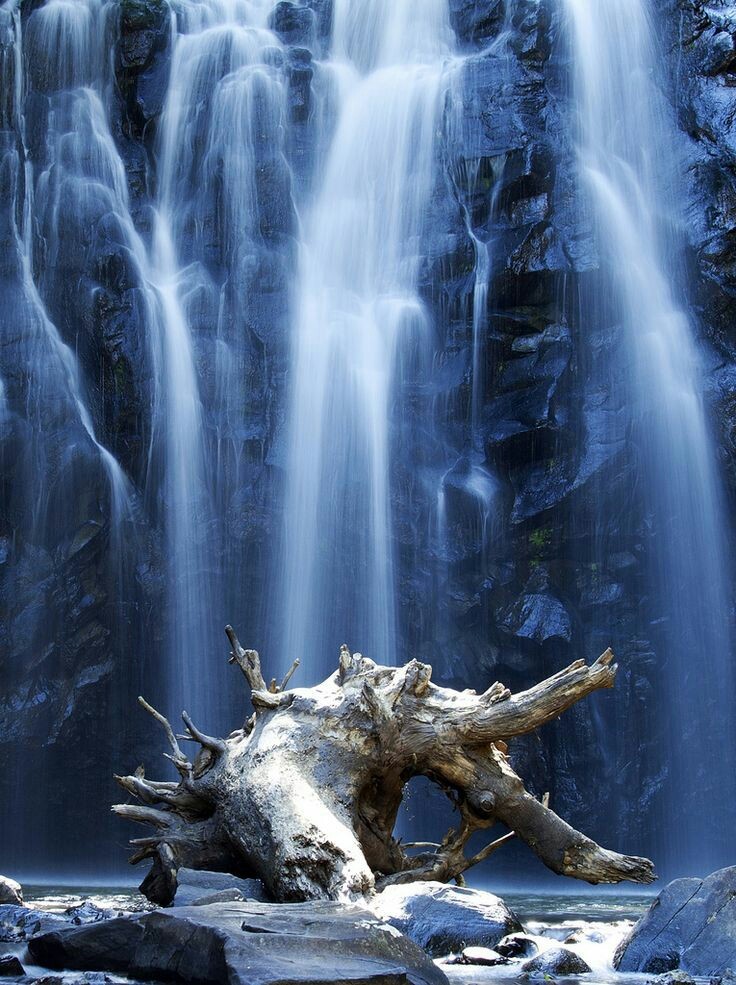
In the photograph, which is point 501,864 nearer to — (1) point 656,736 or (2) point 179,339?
(1) point 656,736

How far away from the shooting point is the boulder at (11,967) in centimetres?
429

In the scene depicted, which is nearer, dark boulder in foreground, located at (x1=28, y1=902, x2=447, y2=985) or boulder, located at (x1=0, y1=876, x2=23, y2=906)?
dark boulder in foreground, located at (x1=28, y1=902, x2=447, y2=985)

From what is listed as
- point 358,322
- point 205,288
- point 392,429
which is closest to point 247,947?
point 392,429

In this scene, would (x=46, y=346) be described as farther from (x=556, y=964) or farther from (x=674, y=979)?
(x=674, y=979)

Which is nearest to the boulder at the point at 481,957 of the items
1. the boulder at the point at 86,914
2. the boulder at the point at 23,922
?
the boulder at the point at 23,922

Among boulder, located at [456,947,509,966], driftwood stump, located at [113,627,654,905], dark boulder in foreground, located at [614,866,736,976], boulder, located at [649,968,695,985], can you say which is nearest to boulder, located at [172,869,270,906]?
driftwood stump, located at [113,627,654,905]

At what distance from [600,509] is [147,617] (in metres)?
7.22

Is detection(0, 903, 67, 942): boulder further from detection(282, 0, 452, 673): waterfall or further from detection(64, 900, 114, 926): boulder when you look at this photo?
detection(282, 0, 452, 673): waterfall

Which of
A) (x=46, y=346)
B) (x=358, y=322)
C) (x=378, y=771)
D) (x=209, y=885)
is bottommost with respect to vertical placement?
(x=209, y=885)

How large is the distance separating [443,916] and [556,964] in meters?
0.76

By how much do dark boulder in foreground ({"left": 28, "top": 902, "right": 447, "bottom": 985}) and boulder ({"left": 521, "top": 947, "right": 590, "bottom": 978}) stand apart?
1.20 metres

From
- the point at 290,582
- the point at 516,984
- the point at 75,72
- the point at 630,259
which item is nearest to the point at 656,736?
the point at 290,582

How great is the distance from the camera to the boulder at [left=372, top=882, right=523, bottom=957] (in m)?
5.64

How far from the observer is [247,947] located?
3705 millimetres
